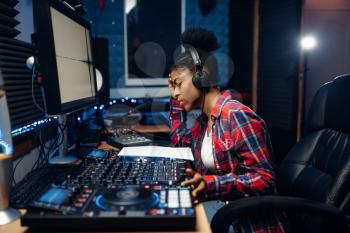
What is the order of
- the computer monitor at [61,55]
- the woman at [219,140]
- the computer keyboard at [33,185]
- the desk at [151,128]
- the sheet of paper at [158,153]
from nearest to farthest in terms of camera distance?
1. the computer keyboard at [33,185]
2. the computer monitor at [61,55]
3. the woman at [219,140]
4. the sheet of paper at [158,153]
5. the desk at [151,128]

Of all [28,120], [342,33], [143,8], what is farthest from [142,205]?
[342,33]

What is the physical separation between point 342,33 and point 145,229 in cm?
403

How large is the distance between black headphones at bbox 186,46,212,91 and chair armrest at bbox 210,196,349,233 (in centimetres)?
51

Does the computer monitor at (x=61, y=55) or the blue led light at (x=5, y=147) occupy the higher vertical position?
the computer monitor at (x=61, y=55)

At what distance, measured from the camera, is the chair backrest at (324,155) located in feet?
3.50

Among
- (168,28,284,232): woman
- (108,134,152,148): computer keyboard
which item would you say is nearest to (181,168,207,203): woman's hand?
(168,28,284,232): woman

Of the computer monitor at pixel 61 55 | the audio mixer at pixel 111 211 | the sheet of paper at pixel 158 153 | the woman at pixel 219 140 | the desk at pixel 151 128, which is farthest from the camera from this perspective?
the desk at pixel 151 128

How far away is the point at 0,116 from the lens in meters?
0.71

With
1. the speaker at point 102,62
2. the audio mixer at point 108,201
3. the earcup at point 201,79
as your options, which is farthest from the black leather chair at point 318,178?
the speaker at point 102,62

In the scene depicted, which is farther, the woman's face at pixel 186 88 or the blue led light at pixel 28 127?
the woman's face at pixel 186 88

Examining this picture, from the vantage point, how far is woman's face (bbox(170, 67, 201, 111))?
1.36 m

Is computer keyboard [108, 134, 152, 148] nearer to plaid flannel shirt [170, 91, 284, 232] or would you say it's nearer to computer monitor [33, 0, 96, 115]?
computer monitor [33, 0, 96, 115]

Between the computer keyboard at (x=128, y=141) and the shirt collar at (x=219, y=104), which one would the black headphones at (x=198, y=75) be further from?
the computer keyboard at (x=128, y=141)

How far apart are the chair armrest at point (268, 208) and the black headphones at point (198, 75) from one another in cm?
51
